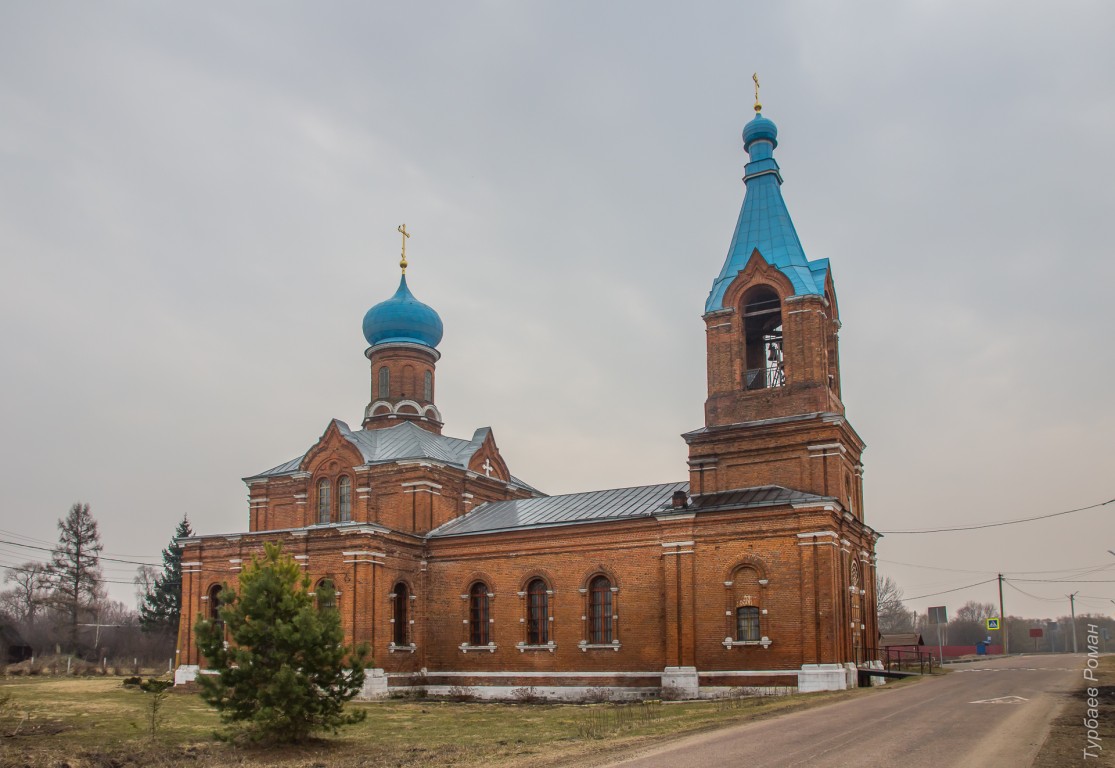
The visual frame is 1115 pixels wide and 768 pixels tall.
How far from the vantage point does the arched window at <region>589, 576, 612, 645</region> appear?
30.8 m

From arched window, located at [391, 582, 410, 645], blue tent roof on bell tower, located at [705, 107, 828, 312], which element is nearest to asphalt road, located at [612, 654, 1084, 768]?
blue tent roof on bell tower, located at [705, 107, 828, 312]

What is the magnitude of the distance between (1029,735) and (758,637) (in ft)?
42.6

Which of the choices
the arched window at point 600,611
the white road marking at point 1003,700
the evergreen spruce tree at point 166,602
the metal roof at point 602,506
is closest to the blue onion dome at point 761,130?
the metal roof at point 602,506

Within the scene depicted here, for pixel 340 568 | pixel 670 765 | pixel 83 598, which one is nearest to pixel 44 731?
pixel 340 568

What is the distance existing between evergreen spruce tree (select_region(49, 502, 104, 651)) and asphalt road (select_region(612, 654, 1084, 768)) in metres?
47.3

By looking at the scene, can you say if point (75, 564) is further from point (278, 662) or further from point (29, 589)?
point (278, 662)

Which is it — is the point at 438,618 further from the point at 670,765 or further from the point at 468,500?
the point at 670,765

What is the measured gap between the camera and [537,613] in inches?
1268

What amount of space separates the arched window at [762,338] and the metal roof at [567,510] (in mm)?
4597

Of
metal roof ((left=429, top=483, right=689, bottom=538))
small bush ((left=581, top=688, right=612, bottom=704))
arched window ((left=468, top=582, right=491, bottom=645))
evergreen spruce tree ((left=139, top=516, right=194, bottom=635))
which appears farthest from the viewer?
evergreen spruce tree ((left=139, top=516, right=194, bottom=635))

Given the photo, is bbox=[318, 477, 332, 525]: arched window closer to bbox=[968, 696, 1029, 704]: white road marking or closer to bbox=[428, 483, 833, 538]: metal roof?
bbox=[428, 483, 833, 538]: metal roof

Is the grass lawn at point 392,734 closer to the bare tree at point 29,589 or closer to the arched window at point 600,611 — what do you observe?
the arched window at point 600,611

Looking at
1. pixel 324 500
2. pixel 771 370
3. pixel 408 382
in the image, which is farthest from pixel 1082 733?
pixel 408 382

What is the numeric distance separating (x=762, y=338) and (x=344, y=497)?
649 inches
